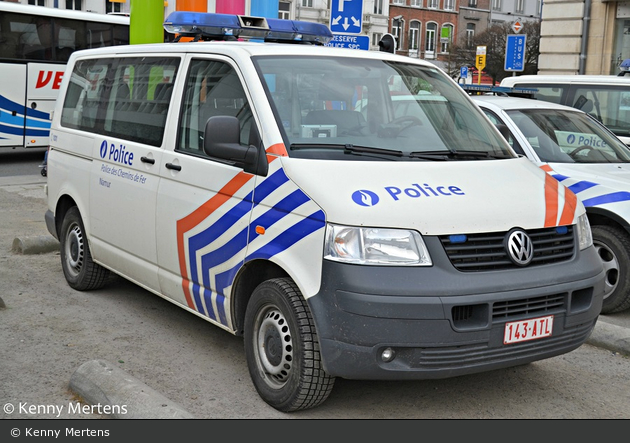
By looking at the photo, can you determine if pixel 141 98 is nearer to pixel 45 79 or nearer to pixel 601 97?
pixel 601 97

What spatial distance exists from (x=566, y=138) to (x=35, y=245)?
523 centimetres

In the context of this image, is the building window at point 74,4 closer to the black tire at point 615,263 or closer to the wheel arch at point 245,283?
the black tire at point 615,263

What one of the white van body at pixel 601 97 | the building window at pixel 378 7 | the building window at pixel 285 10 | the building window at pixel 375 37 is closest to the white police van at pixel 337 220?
the white van body at pixel 601 97

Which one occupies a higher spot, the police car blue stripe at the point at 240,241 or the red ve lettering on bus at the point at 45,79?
the red ve lettering on bus at the point at 45,79

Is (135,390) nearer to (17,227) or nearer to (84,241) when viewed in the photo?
(84,241)

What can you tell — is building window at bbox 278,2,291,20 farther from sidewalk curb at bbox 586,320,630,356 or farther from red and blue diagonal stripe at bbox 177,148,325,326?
red and blue diagonal stripe at bbox 177,148,325,326

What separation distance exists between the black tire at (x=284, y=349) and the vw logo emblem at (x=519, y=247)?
1.07m

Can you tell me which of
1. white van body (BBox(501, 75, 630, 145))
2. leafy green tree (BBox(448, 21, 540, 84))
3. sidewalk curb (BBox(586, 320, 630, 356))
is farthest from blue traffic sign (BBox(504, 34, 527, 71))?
leafy green tree (BBox(448, 21, 540, 84))

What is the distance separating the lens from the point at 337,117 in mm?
4867

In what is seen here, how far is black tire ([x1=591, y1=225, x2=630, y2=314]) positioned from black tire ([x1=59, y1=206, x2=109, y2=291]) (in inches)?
161

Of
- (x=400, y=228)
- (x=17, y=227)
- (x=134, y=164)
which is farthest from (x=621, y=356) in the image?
(x=17, y=227)

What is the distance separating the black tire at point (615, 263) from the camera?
265 inches

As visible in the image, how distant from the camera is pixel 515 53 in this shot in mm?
23516

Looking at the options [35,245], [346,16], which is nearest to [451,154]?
[35,245]
